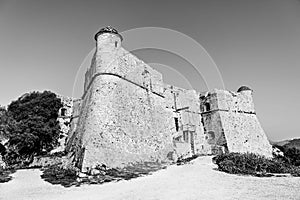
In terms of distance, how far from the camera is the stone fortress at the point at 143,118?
1664cm

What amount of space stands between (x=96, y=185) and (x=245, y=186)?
24.2ft

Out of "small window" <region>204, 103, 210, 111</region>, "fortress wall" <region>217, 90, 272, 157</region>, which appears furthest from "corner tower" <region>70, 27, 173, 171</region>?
"fortress wall" <region>217, 90, 272, 157</region>

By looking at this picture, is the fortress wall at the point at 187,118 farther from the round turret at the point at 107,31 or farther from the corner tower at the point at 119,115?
the round turret at the point at 107,31

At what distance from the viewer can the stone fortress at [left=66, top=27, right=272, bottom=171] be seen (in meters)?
16.6

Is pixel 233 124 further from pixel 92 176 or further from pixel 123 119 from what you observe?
pixel 92 176

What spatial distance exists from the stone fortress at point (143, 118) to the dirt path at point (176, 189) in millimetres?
3537

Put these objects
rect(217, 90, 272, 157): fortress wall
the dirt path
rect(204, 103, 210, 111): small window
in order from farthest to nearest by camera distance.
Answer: rect(204, 103, 210, 111): small window, rect(217, 90, 272, 157): fortress wall, the dirt path

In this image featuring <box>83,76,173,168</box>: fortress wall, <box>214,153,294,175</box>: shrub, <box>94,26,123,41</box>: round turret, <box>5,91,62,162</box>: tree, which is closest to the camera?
<box>214,153,294,175</box>: shrub

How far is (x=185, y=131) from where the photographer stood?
87.0 ft

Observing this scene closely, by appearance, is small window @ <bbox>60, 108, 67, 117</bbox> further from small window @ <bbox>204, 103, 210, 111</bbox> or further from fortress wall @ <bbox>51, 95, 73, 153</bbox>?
small window @ <bbox>204, 103, 210, 111</bbox>

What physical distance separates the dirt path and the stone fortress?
3.54m

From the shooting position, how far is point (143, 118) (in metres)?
20.7

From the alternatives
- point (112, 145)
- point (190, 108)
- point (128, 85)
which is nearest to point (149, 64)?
point (128, 85)

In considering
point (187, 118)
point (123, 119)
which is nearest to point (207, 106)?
point (187, 118)
